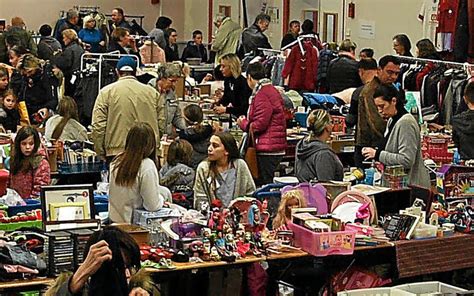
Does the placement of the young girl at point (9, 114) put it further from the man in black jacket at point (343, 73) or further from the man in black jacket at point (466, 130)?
the man in black jacket at point (343, 73)

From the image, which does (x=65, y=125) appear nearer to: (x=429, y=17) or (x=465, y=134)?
(x=465, y=134)

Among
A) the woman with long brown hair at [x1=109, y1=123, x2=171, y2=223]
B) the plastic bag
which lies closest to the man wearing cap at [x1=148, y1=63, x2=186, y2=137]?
the plastic bag

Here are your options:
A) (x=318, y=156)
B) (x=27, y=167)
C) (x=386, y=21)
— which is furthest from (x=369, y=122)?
(x=386, y=21)

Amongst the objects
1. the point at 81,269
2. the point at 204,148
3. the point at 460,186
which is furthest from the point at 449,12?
the point at 81,269

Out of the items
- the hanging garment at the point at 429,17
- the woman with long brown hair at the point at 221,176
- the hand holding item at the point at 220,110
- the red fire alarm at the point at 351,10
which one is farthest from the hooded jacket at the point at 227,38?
the woman with long brown hair at the point at 221,176

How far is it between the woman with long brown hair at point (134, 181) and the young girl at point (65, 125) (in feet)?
8.86

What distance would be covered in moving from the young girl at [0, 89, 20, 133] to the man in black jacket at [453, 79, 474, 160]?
3929 millimetres

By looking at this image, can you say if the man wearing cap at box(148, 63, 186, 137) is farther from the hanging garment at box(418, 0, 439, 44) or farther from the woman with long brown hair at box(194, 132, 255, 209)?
the hanging garment at box(418, 0, 439, 44)

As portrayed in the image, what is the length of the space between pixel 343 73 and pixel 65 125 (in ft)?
13.6

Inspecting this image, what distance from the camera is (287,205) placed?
6.35m

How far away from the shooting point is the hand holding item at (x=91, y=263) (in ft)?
13.8

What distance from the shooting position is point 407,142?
6.97 meters

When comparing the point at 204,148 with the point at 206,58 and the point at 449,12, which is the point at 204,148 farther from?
the point at 206,58

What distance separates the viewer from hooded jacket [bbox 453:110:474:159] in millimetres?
8047
